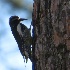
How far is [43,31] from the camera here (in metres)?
2.37

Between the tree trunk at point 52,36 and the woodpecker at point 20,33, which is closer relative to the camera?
the tree trunk at point 52,36

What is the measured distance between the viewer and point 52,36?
2242mm

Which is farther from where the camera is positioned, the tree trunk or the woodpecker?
the woodpecker

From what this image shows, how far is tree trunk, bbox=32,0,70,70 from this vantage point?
2105 mm

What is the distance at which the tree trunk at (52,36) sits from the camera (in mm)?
2105

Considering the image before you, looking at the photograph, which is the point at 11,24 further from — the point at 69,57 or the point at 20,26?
the point at 69,57

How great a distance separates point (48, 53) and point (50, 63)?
0.10 metres

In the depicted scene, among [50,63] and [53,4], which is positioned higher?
[53,4]

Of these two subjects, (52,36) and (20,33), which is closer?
(52,36)

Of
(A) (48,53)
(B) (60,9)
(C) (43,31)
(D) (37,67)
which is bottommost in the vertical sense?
(D) (37,67)

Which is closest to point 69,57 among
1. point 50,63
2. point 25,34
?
point 50,63

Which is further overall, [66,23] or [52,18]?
[52,18]

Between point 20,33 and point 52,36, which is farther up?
point 52,36

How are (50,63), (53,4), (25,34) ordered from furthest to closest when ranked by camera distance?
(25,34) < (53,4) < (50,63)
